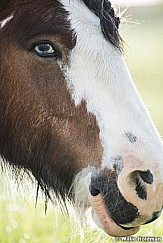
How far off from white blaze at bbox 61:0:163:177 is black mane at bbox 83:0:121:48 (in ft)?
0.07

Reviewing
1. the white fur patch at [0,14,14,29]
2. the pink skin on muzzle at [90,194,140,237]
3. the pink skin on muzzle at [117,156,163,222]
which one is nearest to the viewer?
the pink skin on muzzle at [117,156,163,222]

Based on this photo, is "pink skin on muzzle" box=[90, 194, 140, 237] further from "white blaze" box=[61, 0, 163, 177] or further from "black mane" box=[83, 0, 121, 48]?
"black mane" box=[83, 0, 121, 48]

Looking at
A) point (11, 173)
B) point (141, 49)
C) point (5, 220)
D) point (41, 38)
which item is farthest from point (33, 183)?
point (141, 49)

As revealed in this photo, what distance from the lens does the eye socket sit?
8.63 ft

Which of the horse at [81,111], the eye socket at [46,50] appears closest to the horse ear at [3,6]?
the horse at [81,111]

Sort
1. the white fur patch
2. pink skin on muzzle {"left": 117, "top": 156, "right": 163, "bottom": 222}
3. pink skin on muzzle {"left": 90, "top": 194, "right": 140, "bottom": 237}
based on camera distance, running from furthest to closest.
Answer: the white fur patch, pink skin on muzzle {"left": 90, "top": 194, "right": 140, "bottom": 237}, pink skin on muzzle {"left": 117, "top": 156, "right": 163, "bottom": 222}

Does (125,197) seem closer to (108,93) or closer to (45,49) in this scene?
(108,93)

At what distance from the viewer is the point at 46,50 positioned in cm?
264

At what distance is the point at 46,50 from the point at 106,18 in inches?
11.0

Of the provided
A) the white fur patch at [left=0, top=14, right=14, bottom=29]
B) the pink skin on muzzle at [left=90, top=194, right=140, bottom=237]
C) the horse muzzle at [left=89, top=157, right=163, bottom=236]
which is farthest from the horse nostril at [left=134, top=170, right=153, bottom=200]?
the white fur patch at [left=0, top=14, right=14, bottom=29]

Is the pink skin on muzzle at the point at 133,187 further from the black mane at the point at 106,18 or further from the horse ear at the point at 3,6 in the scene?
the horse ear at the point at 3,6

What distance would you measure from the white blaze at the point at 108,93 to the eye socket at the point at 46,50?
60 millimetres

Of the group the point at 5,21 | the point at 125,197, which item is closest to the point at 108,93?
the point at 125,197

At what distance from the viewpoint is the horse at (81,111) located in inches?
99.3
